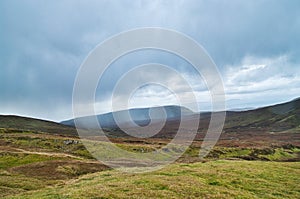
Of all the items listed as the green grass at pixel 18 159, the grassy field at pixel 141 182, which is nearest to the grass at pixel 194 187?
the grassy field at pixel 141 182

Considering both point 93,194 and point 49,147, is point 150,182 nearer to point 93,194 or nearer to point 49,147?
point 93,194

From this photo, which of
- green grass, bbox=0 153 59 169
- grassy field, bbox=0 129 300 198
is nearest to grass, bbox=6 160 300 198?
grassy field, bbox=0 129 300 198

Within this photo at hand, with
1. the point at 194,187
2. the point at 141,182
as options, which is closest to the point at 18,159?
the point at 141,182

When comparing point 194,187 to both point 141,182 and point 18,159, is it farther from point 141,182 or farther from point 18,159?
point 18,159

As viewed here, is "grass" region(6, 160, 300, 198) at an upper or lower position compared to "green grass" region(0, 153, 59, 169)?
lower

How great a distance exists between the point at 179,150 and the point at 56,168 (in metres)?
45.5

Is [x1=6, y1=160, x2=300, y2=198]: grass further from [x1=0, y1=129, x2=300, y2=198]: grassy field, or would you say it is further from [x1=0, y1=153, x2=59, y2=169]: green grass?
[x1=0, y1=153, x2=59, y2=169]: green grass

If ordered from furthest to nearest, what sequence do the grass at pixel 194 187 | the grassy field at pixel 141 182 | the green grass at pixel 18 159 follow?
1. the green grass at pixel 18 159
2. the grassy field at pixel 141 182
3. the grass at pixel 194 187

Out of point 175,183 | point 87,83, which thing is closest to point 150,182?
point 175,183

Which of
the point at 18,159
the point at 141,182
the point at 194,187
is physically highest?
the point at 18,159

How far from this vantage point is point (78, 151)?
243 ft

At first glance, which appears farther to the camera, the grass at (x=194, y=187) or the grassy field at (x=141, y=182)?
the grassy field at (x=141, y=182)

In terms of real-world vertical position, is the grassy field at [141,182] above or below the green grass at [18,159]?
below

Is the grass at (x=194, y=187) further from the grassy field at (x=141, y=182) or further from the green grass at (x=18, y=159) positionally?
the green grass at (x=18, y=159)
